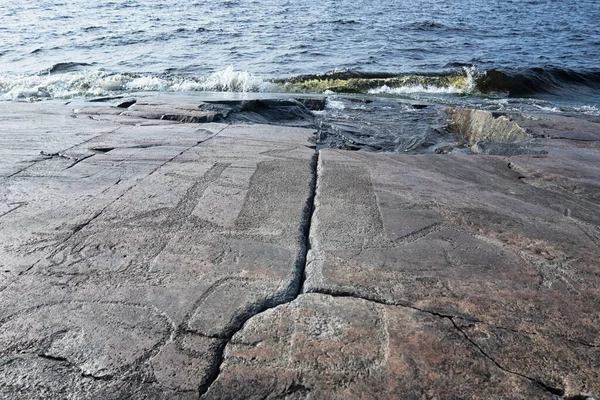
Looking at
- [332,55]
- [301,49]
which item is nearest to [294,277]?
[332,55]

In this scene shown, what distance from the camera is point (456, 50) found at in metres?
13.7

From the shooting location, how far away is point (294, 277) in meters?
1.77

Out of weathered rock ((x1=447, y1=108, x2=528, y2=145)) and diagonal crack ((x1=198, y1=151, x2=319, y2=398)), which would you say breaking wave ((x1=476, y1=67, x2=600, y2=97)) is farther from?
diagonal crack ((x1=198, y1=151, x2=319, y2=398))

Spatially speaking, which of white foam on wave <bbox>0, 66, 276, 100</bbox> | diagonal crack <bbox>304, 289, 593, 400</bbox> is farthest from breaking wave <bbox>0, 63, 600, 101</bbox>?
diagonal crack <bbox>304, 289, 593, 400</bbox>

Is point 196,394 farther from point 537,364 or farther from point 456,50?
point 456,50

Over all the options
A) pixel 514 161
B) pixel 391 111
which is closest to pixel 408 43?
pixel 391 111

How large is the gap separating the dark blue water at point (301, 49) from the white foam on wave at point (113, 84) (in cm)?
3

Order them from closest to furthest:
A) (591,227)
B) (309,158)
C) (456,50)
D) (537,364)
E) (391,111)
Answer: (537,364) < (591,227) < (309,158) < (391,111) < (456,50)

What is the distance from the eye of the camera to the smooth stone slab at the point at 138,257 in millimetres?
1352

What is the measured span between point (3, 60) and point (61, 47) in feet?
6.76

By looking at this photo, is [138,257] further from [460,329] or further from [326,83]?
[326,83]

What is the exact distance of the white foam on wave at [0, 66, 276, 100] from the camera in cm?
905

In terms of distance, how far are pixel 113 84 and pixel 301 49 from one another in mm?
5556

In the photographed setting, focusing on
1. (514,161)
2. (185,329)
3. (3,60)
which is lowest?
(3,60)
